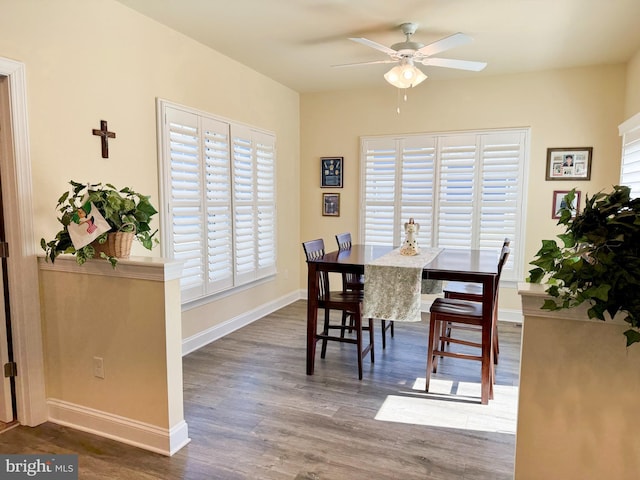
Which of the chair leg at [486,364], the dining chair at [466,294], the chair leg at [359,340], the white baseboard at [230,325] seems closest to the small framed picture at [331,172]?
the white baseboard at [230,325]

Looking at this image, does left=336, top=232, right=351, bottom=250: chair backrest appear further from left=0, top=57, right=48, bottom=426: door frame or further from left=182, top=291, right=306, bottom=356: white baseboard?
left=0, top=57, right=48, bottom=426: door frame

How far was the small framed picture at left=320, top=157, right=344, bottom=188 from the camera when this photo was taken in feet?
18.0

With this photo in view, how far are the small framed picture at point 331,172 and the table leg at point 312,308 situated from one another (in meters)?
2.43

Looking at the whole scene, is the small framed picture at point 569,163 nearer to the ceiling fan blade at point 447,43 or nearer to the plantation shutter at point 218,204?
the ceiling fan blade at point 447,43

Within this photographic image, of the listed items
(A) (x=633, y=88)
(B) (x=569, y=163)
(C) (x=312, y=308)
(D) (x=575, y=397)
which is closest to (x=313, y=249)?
(C) (x=312, y=308)

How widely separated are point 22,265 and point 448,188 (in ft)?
13.6

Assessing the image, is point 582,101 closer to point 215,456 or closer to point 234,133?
point 234,133

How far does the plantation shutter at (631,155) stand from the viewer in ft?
12.1

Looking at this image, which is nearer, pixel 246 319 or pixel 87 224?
pixel 87 224

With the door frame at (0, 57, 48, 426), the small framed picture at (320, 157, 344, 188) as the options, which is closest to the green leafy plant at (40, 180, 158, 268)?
the door frame at (0, 57, 48, 426)

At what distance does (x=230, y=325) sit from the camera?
4371 mm

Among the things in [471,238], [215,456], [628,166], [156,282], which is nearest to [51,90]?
[156,282]

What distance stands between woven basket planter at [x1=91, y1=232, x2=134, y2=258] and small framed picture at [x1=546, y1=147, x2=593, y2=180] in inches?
167

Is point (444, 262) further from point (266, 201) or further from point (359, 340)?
point (266, 201)
